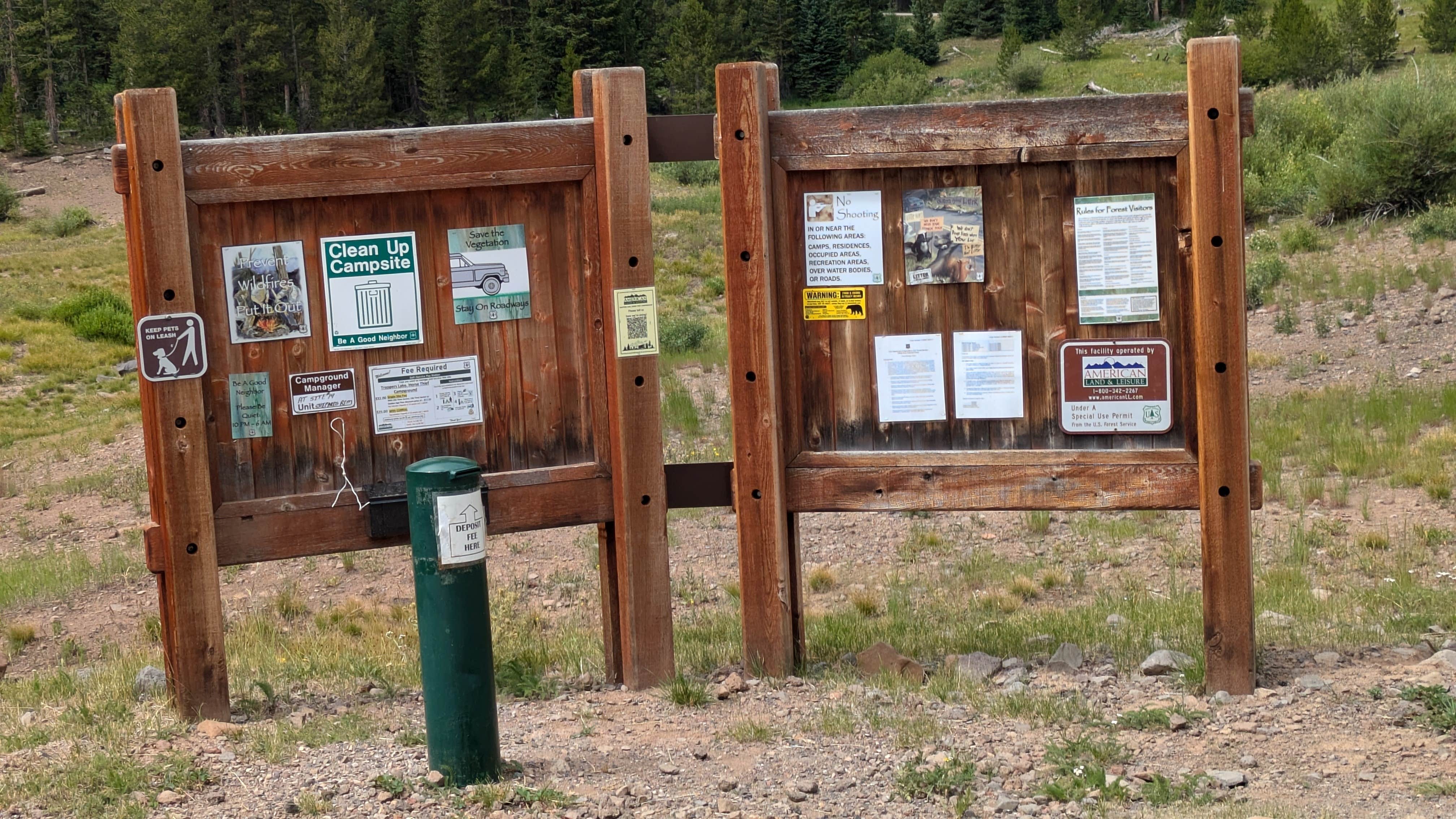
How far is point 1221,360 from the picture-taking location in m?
4.84

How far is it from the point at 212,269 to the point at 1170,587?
209 inches

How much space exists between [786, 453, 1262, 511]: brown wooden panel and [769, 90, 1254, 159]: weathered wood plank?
119 cm

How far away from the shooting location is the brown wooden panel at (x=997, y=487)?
501 cm

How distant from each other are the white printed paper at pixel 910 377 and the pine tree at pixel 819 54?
281 feet

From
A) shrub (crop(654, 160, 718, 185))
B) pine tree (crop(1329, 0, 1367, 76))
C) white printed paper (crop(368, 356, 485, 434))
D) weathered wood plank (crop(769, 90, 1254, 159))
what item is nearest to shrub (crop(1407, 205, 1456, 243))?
weathered wood plank (crop(769, 90, 1254, 159))

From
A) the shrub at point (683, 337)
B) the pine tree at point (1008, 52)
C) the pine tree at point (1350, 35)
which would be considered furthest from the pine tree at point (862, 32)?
the shrub at point (683, 337)

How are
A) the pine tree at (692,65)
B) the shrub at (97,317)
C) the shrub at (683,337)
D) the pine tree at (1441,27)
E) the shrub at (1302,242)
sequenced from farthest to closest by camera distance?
the pine tree at (692,65) < the pine tree at (1441,27) < the shrub at (97,317) < the shrub at (1302,242) < the shrub at (683,337)

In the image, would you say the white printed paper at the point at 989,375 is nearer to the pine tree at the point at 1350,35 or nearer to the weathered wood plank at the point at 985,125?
the weathered wood plank at the point at 985,125

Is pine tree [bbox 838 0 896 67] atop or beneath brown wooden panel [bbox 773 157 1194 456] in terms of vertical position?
atop

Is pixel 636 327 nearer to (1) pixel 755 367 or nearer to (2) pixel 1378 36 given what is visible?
(1) pixel 755 367

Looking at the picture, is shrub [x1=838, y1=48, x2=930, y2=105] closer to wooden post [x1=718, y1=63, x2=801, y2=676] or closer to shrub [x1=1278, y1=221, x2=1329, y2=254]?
shrub [x1=1278, y1=221, x2=1329, y2=254]

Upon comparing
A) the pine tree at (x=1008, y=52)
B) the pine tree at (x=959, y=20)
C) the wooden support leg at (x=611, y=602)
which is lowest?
the wooden support leg at (x=611, y=602)

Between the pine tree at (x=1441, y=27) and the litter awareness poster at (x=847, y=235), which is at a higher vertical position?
the pine tree at (x=1441, y=27)

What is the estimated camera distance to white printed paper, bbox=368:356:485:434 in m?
5.10
